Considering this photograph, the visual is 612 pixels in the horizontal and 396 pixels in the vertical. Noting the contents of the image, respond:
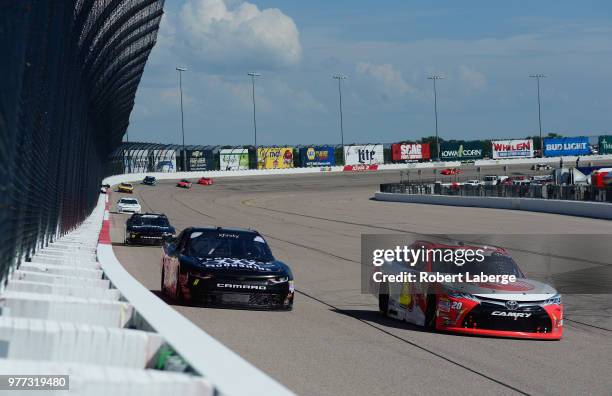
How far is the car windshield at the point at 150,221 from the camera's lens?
31494mm

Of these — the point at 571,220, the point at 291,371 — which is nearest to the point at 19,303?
the point at 291,371

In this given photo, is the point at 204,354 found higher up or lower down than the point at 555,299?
higher up

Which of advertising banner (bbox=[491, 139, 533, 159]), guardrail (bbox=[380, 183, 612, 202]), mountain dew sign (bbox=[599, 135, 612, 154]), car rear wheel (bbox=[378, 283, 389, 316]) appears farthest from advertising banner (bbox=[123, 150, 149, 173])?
car rear wheel (bbox=[378, 283, 389, 316])

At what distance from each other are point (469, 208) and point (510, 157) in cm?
9625

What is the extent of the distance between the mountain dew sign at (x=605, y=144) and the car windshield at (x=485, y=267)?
141m

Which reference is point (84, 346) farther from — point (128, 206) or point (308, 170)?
point (308, 170)

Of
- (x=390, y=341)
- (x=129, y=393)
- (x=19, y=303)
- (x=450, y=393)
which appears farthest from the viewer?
(x=390, y=341)

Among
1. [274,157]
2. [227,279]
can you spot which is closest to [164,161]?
[274,157]

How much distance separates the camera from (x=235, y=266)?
593 inches

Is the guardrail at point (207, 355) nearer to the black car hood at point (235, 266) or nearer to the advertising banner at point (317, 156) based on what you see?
the black car hood at point (235, 266)

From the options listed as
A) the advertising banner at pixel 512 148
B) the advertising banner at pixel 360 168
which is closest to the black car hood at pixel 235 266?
the advertising banner at pixel 360 168

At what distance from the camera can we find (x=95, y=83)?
2458cm

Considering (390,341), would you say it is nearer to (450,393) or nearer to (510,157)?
(450,393)

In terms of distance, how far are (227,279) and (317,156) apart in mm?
121676
